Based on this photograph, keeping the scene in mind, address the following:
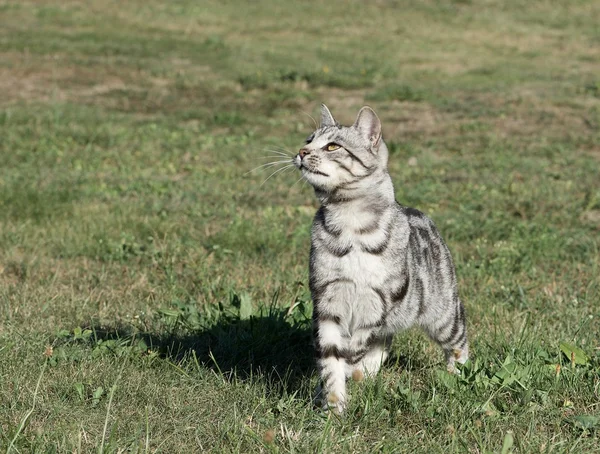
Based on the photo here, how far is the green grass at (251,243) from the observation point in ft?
14.0

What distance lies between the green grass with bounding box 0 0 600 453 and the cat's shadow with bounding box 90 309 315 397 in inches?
0.7

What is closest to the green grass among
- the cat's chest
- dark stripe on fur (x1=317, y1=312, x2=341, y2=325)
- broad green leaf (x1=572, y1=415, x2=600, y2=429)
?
broad green leaf (x1=572, y1=415, x2=600, y2=429)

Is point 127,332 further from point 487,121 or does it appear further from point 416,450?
point 487,121

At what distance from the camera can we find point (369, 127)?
4816 millimetres

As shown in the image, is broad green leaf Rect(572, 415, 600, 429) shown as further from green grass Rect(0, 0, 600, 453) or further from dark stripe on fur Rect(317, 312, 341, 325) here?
dark stripe on fur Rect(317, 312, 341, 325)

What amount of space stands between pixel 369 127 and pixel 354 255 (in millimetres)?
830

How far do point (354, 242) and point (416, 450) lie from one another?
121cm

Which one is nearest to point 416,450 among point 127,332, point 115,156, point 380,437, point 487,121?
point 380,437

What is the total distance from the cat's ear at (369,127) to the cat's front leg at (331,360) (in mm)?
1138

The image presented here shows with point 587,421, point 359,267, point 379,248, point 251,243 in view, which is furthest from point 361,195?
point 251,243

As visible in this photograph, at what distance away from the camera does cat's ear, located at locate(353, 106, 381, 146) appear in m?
4.78

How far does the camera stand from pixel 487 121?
13.8 m

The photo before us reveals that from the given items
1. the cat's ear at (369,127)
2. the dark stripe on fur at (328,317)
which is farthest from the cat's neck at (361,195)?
the dark stripe on fur at (328,317)

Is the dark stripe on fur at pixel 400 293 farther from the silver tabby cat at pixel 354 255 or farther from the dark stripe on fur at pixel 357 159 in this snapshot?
the dark stripe on fur at pixel 357 159
